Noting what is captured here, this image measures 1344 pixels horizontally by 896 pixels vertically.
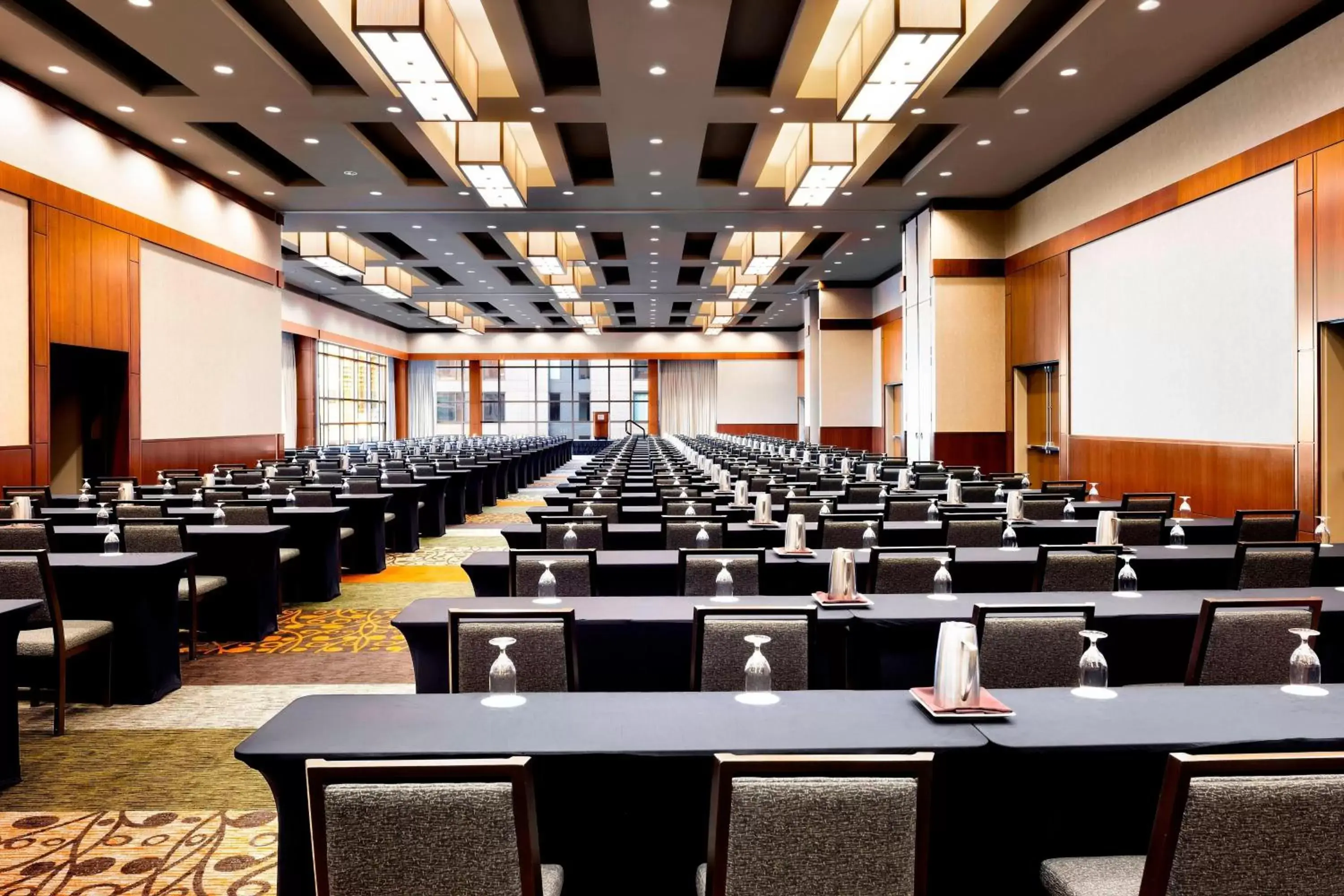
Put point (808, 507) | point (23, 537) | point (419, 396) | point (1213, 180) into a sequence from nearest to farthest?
1. point (23, 537)
2. point (808, 507)
3. point (1213, 180)
4. point (419, 396)

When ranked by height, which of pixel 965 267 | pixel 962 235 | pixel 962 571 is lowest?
pixel 962 571

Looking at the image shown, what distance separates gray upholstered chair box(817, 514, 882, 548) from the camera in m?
6.30

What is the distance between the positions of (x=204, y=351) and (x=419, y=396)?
21.8 meters

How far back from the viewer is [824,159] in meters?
11.8

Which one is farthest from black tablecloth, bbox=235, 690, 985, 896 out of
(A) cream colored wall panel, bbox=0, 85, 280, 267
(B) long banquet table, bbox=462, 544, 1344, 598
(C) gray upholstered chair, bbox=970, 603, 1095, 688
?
(A) cream colored wall panel, bbox=0, 85, 280, 267

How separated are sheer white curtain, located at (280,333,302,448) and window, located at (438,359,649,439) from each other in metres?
11.0

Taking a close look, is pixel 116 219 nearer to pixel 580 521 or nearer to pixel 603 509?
pixel 603 509

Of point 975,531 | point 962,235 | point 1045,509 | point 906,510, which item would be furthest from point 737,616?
point 962,235

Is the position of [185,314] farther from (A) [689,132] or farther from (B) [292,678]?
(B) [292,678]

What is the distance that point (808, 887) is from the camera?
1.71 metres

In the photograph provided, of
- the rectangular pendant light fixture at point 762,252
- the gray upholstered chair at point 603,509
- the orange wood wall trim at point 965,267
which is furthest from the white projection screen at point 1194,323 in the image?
the rectangular pendant light fixture at point 762,252

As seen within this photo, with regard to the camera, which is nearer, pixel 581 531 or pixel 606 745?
pixel 606 745

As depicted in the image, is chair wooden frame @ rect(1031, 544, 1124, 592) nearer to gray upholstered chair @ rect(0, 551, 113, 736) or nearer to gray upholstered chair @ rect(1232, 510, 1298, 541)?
gray upholstered chair @ rect(1232, 510, 1298, 541)

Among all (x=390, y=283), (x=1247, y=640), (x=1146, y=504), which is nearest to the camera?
(x=1247, y=640)
